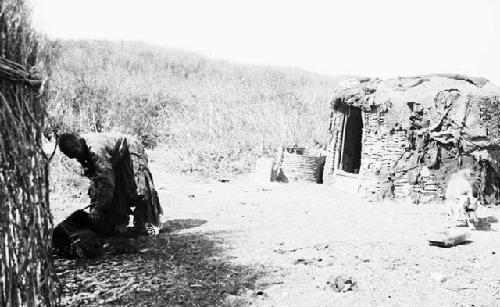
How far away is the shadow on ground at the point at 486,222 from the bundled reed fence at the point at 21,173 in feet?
22.4

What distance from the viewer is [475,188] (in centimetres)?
942

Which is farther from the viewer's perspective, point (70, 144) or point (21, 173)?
point (70, 144)

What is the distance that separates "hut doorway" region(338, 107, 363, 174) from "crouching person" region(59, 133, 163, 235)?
7.27 metres

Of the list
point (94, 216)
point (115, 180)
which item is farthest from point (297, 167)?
point (94, 216)

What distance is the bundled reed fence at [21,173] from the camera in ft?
8.68

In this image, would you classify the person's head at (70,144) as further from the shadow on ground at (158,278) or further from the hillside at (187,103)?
the hillside at (187,103)

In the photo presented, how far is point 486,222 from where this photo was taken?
26.2 feet

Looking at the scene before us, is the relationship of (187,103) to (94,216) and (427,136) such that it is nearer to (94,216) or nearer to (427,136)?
(427,136)

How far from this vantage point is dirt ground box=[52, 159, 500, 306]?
13.9 ft

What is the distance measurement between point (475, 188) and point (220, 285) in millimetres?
6920

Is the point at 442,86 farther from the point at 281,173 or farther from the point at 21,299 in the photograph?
the point at 21,299

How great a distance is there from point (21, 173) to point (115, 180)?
3130 mm

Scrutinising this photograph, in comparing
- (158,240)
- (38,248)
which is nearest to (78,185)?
(158,240)

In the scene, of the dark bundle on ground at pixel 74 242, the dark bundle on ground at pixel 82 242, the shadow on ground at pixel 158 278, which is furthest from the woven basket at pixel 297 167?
the dark bundle on ground at pixel 74 242
